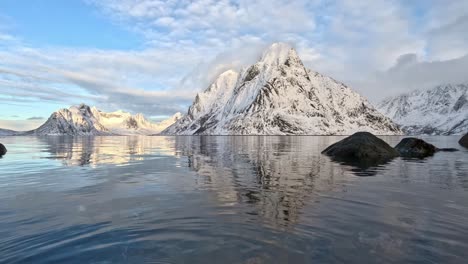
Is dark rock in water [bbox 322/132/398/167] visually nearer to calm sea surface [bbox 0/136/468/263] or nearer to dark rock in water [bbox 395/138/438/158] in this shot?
dark rock in water [bbox 395/138/438/158]

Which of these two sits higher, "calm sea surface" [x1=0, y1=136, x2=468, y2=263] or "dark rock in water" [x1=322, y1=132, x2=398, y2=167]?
"dark rock in water" [x1=322, y1=132, x2=398, y2=167]

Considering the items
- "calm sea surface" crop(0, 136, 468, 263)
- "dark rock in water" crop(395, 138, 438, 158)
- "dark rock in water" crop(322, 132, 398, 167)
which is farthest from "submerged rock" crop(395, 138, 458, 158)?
"calm sea surface" crop(0, 136, 468, 263)

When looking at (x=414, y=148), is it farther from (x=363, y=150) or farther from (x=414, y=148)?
(x=363, y=150)

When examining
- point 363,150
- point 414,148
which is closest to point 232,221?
point 363,150

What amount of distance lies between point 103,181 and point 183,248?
1263 cm

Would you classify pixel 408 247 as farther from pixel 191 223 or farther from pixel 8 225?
pixel 8 225

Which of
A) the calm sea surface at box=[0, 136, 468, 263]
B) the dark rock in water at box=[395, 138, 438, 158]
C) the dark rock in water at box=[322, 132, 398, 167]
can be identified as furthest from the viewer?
the dark rock in water at box=[395, 138, 438, 158]

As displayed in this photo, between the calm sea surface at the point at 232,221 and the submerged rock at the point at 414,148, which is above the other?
the submerged rock at the point at 414,148

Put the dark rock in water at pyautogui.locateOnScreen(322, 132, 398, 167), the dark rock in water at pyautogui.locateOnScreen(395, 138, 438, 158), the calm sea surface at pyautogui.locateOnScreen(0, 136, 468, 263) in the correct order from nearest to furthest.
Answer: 1. the calm sea surface at pyautogui.locateOnScreen(0, 136, 468, 263)
2. the dark rock in water at pyautogui.locateOnScreen(322, 132, 398, 167)
3. the dark rock in water at pyautogui.locateOnScreen(395, 138, 438, 158)

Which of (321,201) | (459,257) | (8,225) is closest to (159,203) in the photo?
(8,225)

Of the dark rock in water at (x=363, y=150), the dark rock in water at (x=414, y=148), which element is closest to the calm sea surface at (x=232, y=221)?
the dark rock in water at (x=363, y=150)

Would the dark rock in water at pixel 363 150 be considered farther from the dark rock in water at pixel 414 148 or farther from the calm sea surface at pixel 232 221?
the calm sea surface at pixel 232 221

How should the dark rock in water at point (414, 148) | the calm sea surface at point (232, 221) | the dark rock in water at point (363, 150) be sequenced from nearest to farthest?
1. the calm sea surface at point (232, 221)
2. the dark rock in water at point (363, 150)
3. the dark rock in water at point (414, 148)

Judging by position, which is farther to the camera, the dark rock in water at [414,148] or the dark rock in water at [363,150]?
the dark rock in water at [414,148]
